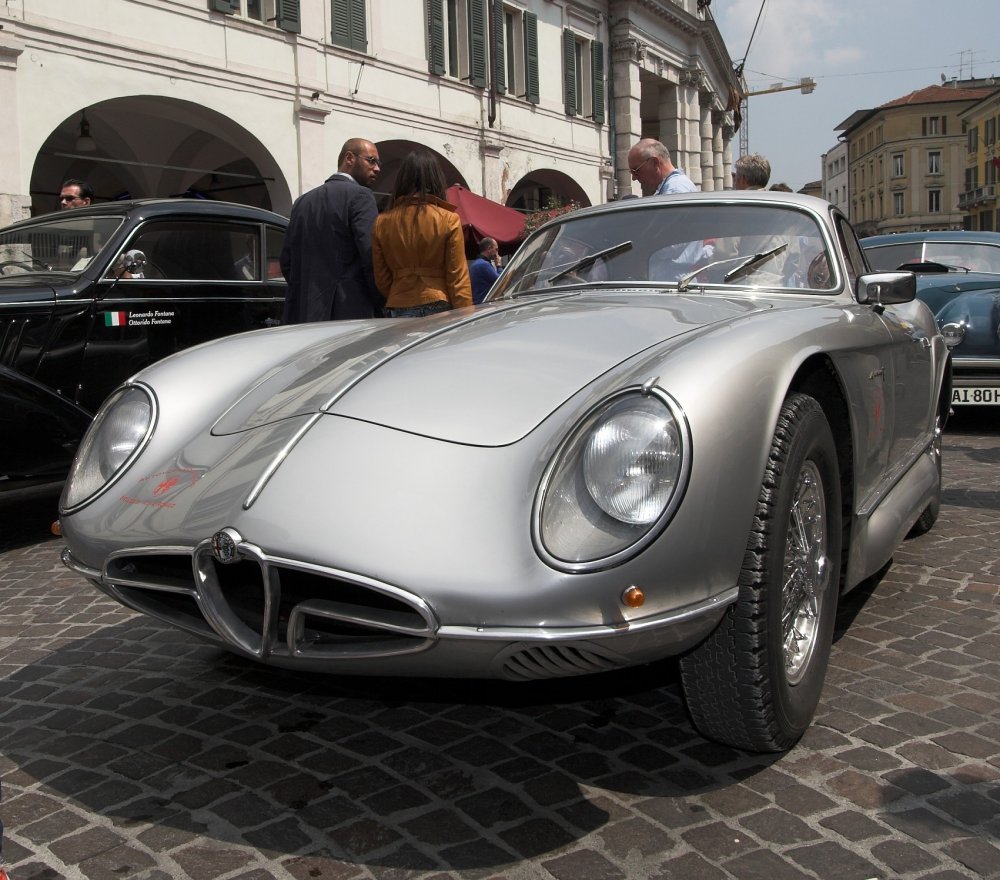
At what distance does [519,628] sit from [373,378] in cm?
81

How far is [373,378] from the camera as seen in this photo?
2.40 m

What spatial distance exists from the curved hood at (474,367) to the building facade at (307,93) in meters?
9.28

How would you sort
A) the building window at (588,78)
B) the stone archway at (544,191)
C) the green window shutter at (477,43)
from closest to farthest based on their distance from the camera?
the green window shutter at (477,43), the stone archway at (544,191), the building window at (588,78)

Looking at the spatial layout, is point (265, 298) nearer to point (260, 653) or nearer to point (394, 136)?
point (260, 653)

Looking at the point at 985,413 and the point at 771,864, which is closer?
the point at 771,864

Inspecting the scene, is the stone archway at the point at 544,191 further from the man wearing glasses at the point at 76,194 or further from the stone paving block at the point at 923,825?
the stone paving block at the point at 923,825

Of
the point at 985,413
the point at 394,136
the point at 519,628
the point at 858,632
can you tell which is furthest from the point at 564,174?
the point at 519,628

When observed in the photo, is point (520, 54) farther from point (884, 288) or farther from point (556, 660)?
point (556, 660)

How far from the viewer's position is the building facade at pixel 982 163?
226 feet

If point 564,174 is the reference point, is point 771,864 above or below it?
below

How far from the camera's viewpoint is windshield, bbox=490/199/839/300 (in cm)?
322

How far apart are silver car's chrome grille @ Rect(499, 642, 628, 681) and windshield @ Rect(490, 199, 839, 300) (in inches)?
60.0

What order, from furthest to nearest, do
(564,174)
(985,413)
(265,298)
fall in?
(564,174) → (985,413) → (265,298)

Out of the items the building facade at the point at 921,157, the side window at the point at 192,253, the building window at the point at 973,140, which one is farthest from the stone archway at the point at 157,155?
the building facade at the point at 921,157
